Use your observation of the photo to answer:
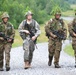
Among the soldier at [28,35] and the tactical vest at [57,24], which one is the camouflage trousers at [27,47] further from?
the tactical vest at [57,24]

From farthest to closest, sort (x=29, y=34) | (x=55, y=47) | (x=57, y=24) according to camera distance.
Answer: (x=55, y=47)
(x=57, y=24)
(x=29, y=34)

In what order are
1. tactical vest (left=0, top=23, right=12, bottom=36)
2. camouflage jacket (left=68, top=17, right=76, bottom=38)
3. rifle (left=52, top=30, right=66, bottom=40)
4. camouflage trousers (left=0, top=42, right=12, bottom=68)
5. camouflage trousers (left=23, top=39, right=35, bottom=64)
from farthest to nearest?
camouflage jacket (left=68, top=17, right=76, bottom=38), rifle (left=52, top=30, right=66, bottom=40), camouflage trousers (left=23, top=39, right=35, bottom=64), tactical vest (left=0, top=23, right=12, bottom=36), camouflage trousers (left=0, top=42, right=12, bottom=68)

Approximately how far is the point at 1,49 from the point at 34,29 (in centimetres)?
149

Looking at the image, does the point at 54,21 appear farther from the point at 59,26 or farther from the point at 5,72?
the point at 5,72

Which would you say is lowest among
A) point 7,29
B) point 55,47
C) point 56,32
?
point 55,47

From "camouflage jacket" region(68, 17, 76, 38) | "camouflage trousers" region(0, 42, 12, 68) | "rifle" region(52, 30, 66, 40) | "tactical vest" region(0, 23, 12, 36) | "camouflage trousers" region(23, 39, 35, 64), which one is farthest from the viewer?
"camouflage jacket" region(68, 17, 76, 38)

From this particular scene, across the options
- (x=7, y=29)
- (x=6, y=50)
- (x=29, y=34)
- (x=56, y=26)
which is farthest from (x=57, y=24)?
(x=6, y=50)

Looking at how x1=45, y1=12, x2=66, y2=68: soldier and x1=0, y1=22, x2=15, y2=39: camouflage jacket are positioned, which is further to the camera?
x1=45, y1=12, x2=66, y2=68: soldier

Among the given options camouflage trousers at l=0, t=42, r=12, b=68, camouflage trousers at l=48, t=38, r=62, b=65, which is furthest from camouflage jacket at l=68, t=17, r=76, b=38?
camouflage trousers at l=0, t=42, r=12, b=68

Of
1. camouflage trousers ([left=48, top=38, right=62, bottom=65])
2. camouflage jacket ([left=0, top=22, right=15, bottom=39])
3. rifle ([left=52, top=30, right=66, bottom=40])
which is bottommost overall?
camouflage trousers ([left=48, top=38, right=62, bottom=65])

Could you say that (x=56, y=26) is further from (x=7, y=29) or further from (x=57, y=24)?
(x=7, y=29)

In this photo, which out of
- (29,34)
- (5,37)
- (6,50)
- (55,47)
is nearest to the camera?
(6,50)

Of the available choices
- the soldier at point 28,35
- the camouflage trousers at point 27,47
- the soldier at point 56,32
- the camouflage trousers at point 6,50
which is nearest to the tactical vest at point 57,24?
the soldier at point 56,32

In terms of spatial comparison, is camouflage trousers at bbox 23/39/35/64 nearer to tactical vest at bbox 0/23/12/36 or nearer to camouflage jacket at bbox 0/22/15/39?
camouflage jacket at bbox 0/22/15/39
